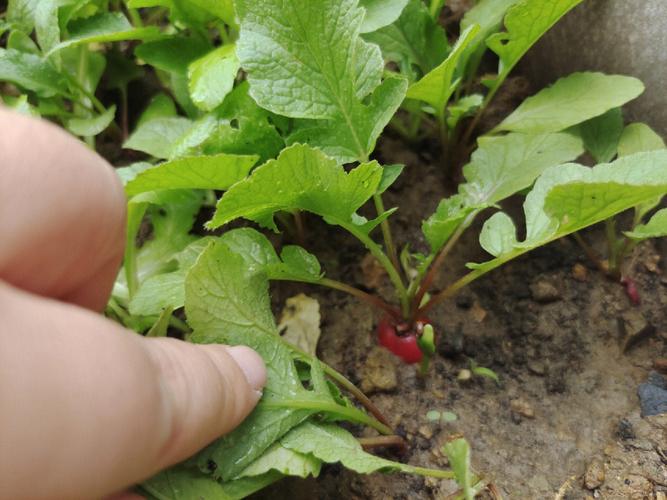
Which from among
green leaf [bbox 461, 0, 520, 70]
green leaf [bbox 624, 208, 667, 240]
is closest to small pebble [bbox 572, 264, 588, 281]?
green leaf [bbox 624, 208, 667, 240]

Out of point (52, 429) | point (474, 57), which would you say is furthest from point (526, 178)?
point (52, 429)

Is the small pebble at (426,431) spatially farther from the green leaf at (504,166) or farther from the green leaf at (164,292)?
the green leaf at (164,292)

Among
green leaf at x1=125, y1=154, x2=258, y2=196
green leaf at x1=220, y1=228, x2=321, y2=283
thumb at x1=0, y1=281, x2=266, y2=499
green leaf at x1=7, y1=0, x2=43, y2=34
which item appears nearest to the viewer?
thumb at x1=0, y1=281, x2=266, y2=499

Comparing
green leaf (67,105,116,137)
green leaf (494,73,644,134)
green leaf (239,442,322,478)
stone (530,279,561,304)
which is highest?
green leaf (494,73,644,134)

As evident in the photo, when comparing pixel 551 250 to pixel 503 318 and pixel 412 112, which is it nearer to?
pixel 503 318

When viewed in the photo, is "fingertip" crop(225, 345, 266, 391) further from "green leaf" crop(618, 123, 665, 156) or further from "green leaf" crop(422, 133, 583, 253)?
"green leaf" crop(618, 123, 665, 156)

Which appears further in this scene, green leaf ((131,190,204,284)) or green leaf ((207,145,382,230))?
green leaf ((131,190,204,284))
